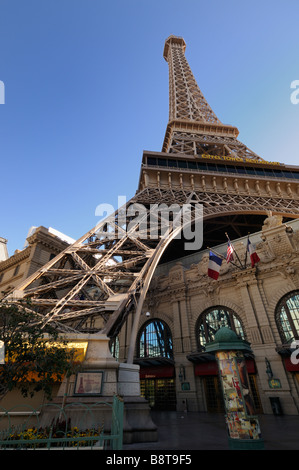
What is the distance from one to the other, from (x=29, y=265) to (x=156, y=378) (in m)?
18.3

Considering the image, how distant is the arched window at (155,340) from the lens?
2528cm

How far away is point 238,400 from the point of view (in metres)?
8.54

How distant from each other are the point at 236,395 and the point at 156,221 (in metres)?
19.5

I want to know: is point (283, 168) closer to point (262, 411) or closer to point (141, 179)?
point (141, 179)

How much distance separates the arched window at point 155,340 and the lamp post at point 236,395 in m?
16.8

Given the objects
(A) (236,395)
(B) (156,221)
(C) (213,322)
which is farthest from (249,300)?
(A) (236,395)

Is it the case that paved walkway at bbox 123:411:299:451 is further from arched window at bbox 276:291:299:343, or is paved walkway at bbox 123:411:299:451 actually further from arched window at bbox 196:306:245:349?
arched window at bbox 196:306:245:349

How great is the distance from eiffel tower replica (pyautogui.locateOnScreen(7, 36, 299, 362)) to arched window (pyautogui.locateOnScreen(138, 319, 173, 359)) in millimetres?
5092

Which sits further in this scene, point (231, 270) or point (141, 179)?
point (141, 179)

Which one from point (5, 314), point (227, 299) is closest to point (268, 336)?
point (227, 299)

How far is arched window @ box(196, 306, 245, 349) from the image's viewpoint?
2275 cm

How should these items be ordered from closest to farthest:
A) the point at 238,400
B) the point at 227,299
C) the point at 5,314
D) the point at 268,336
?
1. the point at 238,400
2. the point at 5,314
3. the point at 268,336
4. the point at 227,299

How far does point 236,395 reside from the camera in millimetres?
8633

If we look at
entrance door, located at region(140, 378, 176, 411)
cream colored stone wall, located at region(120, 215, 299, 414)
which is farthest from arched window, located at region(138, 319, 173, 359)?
entrance door, located at region(140, 378, 176, 411)
